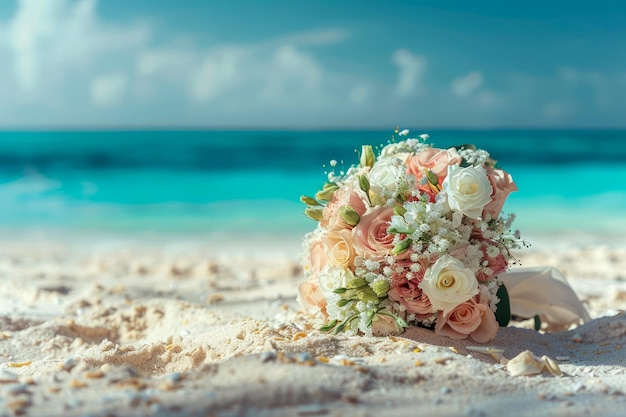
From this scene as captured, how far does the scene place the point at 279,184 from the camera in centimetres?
1781

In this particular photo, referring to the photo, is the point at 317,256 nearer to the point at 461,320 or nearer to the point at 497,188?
the point at 461,320

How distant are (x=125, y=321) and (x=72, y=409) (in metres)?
2.15

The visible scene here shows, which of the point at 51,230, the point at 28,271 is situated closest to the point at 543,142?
the point at 51,230

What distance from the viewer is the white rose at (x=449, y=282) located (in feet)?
8.57

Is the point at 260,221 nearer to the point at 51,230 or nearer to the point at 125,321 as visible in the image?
the point at 51,230

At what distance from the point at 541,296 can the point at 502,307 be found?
58 centimetres

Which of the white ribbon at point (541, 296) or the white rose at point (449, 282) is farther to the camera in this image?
the white ribbon at point (541, 296)

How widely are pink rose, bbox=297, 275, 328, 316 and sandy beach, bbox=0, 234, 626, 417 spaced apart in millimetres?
100

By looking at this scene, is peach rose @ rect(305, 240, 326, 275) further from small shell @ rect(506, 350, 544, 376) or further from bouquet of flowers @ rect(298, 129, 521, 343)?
small shell @ rect(506, 350, 544, 376)

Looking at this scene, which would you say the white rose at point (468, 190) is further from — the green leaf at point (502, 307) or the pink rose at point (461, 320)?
the green leaf at point (502, 307)

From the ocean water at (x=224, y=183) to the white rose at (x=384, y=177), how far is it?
268 inches

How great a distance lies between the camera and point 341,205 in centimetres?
282

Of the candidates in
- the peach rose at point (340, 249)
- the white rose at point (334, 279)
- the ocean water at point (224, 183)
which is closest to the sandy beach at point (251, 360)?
the white rose at point (334, 279)

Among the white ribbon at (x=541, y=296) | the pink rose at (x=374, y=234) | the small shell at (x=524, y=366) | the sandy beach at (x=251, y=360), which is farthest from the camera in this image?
the white ribbon at (x=541, y=296)
